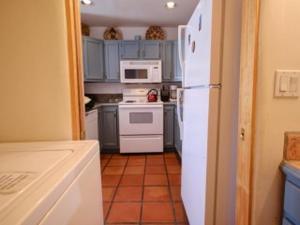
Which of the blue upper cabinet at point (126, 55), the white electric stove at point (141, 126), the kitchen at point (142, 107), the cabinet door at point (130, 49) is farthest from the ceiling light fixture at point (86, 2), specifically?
the white electric stove at point (141, 126)

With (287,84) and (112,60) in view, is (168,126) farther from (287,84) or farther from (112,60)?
(287,84)

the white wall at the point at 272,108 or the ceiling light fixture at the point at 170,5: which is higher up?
the ceiling light fixture at the point at 170,5

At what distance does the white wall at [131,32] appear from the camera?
4031mm

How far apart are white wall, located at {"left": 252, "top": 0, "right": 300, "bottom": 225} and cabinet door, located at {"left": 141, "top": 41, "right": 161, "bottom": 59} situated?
3034 mm

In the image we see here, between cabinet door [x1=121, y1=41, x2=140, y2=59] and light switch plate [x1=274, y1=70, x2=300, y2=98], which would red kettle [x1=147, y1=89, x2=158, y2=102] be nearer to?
cabinet door [x1=121, y1=41, x2=140, y2=59]

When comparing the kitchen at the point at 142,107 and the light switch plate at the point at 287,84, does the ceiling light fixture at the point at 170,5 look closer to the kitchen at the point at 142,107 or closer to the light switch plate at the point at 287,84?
the kitchen at the point at 142,107

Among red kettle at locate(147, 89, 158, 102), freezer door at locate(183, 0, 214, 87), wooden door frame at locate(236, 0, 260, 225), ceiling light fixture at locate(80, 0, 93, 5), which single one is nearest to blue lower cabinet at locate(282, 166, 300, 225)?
wooden door frame at locate(236, 0, 260, 225)

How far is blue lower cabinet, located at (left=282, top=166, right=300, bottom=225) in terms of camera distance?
2.74 feet

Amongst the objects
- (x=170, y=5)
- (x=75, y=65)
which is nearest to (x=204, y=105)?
(x=75, y=65)

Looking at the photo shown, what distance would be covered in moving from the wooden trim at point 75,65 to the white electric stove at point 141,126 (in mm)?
2406

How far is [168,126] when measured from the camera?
150 inches

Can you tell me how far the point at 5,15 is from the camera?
1032mm

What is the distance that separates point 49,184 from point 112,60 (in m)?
3.49

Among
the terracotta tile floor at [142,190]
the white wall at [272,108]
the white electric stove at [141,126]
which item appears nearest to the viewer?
the white wall at [272,108]
